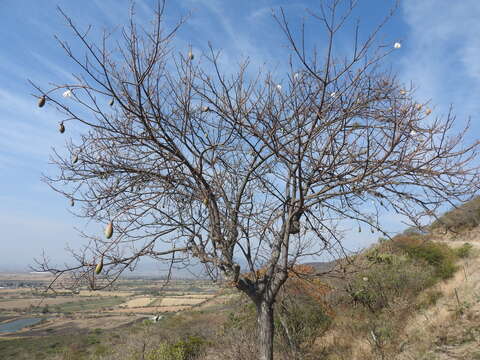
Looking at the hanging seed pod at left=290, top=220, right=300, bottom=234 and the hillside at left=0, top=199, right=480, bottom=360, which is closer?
the hanging seed pod at left=290, top=220, right=300, bottom=234

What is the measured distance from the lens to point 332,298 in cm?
1289

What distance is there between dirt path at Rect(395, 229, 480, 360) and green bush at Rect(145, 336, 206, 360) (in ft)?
23.9

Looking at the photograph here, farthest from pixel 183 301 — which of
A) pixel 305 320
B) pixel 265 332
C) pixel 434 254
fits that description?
pixel 265 332

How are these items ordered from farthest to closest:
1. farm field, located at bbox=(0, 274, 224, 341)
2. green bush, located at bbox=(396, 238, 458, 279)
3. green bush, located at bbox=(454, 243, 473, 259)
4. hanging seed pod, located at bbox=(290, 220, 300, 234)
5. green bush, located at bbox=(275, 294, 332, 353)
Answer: farm field, located at bbox=(0, 274, 224, 341), green bush, located at bbox=(454, 243, 473, 259), green bush, located at bbox=(396, 238, 458, 279), green bush, located at bbox=(275, 294, 332, 353), hanging seed pod, located at bbox=(290, 220, 300, 234)

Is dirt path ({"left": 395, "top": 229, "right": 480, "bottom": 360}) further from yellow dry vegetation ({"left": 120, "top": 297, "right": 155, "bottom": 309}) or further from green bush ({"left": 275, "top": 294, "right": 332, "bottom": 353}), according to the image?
yellow dry vegetation ({"left": 120, "top": 297, "right": 155, "bottom": 309})

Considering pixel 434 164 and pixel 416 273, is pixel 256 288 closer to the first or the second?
pixel 434 164

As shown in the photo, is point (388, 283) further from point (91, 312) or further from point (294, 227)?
point (91, 312)

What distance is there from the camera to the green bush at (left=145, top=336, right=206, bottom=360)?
11555 millimetres

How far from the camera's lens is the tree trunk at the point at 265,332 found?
3.79 m

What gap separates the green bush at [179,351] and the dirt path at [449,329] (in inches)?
286

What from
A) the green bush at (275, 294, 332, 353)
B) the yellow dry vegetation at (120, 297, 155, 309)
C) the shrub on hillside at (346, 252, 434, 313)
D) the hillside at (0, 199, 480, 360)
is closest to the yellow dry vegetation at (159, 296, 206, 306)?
the yellow dry vegetation at (120, 297, 155, 309)

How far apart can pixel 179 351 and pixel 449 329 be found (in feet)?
27.7

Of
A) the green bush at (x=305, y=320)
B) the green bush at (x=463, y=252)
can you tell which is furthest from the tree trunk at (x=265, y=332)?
the green bush at (x=463, y=252)

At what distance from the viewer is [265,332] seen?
384 centimetres
